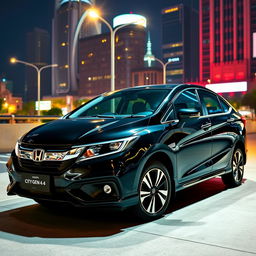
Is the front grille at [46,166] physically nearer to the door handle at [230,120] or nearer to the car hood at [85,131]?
the car hood at [85,131]

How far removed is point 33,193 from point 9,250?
850 millimetres

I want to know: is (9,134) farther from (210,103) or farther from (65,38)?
(65,38)

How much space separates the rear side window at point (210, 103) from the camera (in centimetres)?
641

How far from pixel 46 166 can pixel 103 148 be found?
0.64 metres

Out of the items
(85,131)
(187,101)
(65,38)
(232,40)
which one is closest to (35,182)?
(85,131)

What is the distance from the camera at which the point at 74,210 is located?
5.66 m

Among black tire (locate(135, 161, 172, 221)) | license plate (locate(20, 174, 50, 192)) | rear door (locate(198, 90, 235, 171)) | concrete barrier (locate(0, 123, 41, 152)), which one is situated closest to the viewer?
license plate (locate(20, 174, 50, 192))

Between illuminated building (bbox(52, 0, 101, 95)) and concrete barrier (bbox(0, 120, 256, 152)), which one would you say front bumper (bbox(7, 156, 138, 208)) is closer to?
concrete barrier (bbox(0, 120, 256, 152))

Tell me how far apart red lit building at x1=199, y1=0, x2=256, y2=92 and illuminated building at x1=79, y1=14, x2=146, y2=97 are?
32.8 meters

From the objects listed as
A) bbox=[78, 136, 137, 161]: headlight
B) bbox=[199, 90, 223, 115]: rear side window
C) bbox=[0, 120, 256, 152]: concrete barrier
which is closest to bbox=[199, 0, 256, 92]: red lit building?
bbox=[0, 120, 256, 152]: concrete barrier

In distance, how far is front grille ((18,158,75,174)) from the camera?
4.50 meters

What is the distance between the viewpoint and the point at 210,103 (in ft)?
21.8

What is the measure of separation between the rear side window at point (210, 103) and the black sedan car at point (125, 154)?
14cm

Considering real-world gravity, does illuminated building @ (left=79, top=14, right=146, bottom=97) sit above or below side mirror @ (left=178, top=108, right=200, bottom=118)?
above
